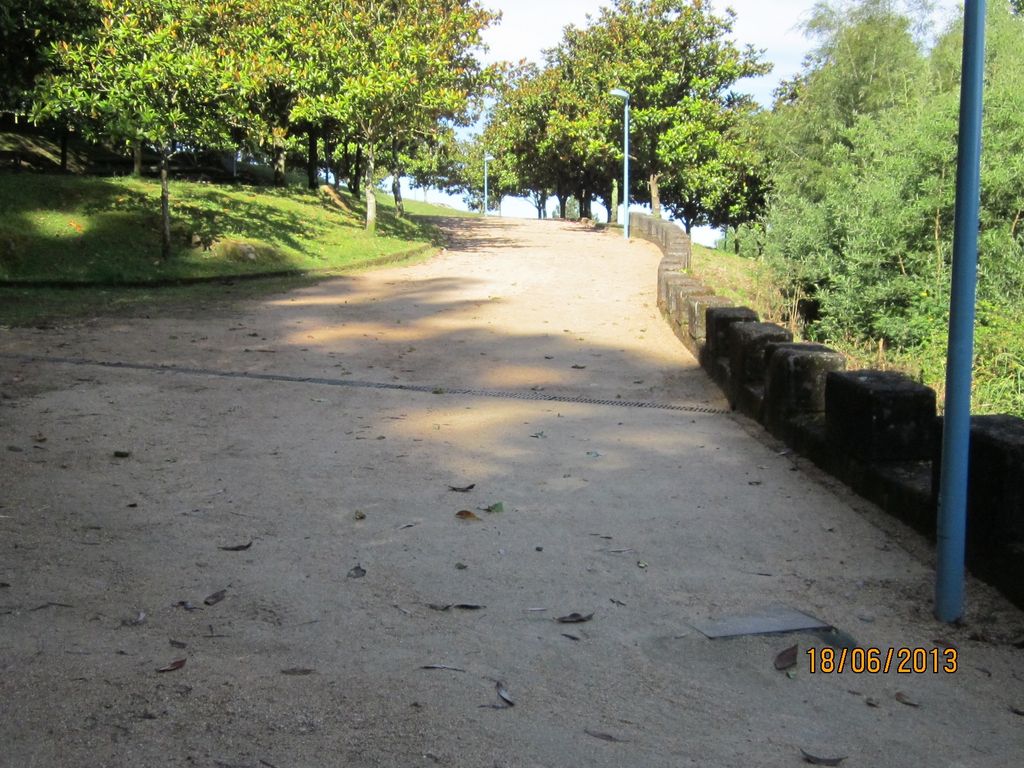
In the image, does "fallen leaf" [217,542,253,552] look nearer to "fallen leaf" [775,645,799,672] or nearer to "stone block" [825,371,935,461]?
"fallen leaf" [775,645,799,672]

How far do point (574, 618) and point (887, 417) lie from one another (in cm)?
245

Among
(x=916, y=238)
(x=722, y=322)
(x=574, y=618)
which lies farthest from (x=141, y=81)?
(x=574, y=618)

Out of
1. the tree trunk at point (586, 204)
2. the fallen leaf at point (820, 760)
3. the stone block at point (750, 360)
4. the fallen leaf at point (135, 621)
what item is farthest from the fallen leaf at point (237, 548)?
the tree trunk at point (586, 204)

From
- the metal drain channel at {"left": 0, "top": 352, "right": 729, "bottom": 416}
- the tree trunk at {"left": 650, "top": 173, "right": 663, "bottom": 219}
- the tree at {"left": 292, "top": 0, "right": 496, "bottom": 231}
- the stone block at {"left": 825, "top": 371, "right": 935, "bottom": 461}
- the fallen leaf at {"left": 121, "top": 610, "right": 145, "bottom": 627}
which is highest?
the tree at {"left": 292, "top": 0, "right": 496, "bottom": 231}

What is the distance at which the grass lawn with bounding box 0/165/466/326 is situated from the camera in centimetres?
1484

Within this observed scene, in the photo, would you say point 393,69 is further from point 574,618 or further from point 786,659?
point 786,659

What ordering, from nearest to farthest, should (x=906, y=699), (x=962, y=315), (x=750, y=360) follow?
(x=906, y=699), (x=962, y=315), (x=750, y=360)

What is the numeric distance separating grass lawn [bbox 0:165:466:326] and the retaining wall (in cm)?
841

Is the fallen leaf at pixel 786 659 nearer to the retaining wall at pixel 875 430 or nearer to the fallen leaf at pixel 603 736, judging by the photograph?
the fallen leaf at pixel 603 736

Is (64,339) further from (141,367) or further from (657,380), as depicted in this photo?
(657,380)

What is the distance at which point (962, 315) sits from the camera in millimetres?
3941

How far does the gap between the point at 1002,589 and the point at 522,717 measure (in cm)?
237

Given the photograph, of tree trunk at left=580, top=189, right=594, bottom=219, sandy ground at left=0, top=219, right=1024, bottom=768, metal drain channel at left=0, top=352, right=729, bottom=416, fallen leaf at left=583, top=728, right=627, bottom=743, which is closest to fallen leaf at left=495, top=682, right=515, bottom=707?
sandy ground at left=0, top=219, right=1024, bottom=768

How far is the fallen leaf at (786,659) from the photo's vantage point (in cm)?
371
